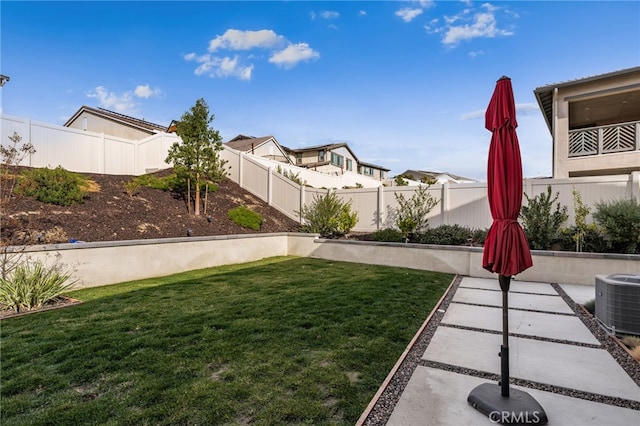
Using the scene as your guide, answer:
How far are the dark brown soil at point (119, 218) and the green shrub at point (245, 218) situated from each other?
191 mm

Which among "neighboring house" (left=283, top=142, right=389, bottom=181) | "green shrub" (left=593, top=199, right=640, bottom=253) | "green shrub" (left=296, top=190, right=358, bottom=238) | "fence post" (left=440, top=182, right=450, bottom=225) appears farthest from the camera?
"neighboring house" (left=283, top=142, right=389, bottom=181)

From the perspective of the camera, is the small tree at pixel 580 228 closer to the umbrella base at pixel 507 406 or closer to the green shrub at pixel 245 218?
the umbrella base at pixel 507 406

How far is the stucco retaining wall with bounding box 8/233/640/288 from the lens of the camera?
7.03 m

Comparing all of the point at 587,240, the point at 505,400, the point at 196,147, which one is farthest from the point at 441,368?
the point at 196,147

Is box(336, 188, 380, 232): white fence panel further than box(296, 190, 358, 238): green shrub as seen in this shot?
Yes

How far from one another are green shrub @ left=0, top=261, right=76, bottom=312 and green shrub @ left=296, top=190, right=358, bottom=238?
7837 mm

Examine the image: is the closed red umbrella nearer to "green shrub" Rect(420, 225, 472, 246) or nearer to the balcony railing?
"green shrub" Rect(420, 225, 472, 246)

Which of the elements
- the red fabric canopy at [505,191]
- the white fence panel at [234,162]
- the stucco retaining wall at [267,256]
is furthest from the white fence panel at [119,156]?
the red fabric canopy at [505,191]

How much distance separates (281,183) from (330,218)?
4094 millimetres

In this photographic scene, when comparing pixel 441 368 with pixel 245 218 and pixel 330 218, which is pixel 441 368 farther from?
pixel 245 218

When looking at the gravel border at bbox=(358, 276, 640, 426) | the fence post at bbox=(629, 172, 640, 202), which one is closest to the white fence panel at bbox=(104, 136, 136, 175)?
the gravel border at bbox=(358, 276, 640, 426)

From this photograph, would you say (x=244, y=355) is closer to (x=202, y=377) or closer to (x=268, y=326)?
(x=202, y=377)

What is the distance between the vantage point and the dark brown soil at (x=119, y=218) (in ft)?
24.8

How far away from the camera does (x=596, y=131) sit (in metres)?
12.5
